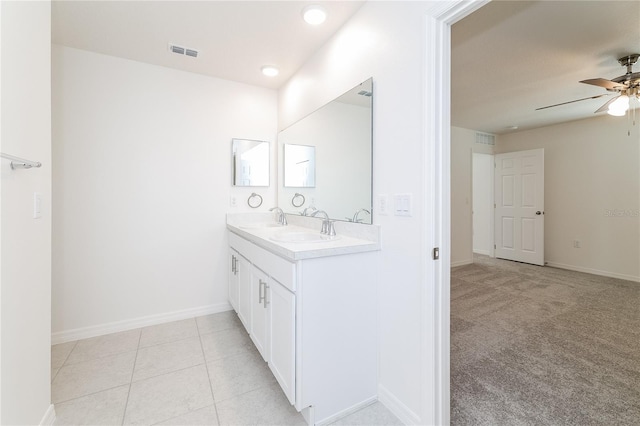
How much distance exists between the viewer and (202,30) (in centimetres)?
208

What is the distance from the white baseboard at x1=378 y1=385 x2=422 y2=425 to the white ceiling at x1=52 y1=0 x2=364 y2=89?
2.37 meters

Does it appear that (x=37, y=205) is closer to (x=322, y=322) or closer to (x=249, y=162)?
(x=322, y=322)

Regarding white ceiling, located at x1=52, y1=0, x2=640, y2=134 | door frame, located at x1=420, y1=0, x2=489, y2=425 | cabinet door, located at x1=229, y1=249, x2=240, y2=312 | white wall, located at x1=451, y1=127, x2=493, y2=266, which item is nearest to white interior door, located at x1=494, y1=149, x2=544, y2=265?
white wall, located at x1=451, y1=127, x2=493, y2=266

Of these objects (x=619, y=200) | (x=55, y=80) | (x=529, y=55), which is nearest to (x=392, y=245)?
(x=529, y=55)

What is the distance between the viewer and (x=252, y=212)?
3086 mm

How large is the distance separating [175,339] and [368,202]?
1.98m

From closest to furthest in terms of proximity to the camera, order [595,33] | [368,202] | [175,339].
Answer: [368,202] → [595,33] → [175,339]

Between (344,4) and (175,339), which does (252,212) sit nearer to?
(175,339)

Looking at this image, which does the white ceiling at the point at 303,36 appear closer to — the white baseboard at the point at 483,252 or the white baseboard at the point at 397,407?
the white baseboard at the point at 397,407

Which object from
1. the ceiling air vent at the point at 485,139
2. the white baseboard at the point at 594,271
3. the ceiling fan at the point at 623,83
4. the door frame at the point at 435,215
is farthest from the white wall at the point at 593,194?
the door frame at the point at 435,215

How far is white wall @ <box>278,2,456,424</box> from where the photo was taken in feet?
4.56

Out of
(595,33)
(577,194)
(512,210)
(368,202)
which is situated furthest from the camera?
(512,210)

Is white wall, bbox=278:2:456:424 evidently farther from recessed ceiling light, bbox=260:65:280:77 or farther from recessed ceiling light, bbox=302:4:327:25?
recessed ceiling light, bbox=260:65:280:77

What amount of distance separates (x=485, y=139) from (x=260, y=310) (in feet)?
17.7
